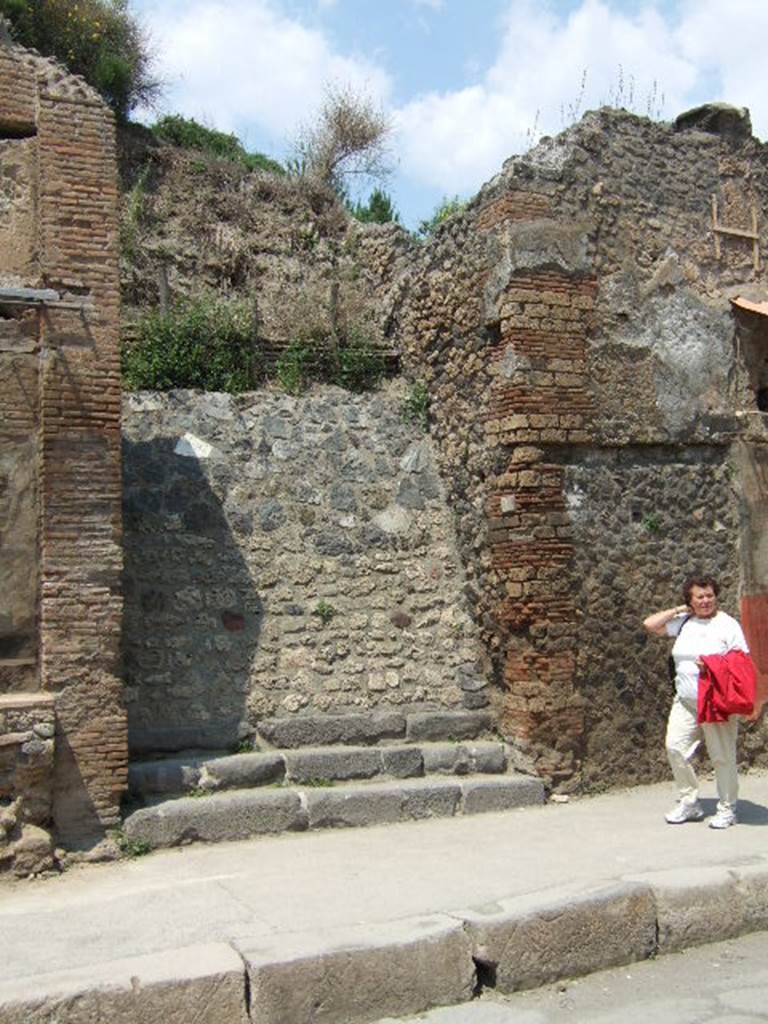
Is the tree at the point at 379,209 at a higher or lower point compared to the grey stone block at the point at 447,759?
higher

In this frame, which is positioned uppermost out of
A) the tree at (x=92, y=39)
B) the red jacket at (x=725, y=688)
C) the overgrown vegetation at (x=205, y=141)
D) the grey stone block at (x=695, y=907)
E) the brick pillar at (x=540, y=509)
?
the tree at (x=92, y=39)

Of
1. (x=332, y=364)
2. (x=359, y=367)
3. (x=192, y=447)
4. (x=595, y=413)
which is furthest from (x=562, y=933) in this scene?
(x=332, y=364)

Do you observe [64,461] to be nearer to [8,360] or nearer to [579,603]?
[8,360]

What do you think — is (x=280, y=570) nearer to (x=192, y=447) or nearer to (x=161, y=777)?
(x=192, y=447)

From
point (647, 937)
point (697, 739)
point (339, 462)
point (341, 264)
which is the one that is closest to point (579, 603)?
point (697, 739)

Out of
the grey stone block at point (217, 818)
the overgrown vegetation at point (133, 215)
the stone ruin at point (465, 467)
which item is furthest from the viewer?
the overgrown vegetation at point (133, 215)

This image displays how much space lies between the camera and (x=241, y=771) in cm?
722

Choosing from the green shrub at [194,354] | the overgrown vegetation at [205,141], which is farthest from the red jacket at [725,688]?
the overgrown vegetation at [205,141]

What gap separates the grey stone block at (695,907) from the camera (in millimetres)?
5469

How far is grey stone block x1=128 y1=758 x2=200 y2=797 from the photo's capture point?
693 centimetres

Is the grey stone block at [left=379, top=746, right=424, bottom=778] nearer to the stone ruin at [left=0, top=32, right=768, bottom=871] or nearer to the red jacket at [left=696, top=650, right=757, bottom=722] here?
the stone ruin at [left=0, top=32, right=768, bottom=871]

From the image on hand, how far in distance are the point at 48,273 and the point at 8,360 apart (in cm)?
59

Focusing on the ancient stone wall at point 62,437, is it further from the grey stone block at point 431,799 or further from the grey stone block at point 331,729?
the grey stone block at point 431,799

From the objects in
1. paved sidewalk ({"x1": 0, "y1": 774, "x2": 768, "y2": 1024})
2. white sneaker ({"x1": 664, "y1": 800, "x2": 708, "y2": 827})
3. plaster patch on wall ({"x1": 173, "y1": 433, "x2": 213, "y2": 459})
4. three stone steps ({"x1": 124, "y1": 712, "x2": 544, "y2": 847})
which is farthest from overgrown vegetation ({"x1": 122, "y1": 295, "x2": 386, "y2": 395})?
white sneaker ({"x1": 664, "y1": 800, "x2": 708, "y2": 827})
